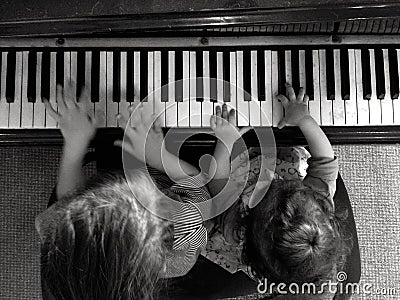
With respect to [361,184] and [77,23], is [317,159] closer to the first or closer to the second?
[361,184]

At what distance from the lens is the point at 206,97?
1167 mm

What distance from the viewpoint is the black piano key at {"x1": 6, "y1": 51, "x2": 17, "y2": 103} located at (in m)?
1.16

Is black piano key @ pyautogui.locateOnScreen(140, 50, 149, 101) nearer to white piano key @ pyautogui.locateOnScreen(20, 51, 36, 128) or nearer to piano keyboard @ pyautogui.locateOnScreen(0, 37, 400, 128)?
piano keyboard @ pyautogui.locateOnScreen(0, 37, 400, 128)

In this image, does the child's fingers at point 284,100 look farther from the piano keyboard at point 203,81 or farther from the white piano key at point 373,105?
the white piano key at point 373,105

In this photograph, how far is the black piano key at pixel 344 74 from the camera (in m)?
1.17

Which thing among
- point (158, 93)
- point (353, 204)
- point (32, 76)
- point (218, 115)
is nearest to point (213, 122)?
point (218, 115)

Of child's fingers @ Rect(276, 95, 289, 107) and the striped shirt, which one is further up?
child's fingers @ Rect(276, 95, 289, 107)

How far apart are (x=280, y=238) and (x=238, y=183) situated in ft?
0.60

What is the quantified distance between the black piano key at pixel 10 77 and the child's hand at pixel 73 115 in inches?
2.5

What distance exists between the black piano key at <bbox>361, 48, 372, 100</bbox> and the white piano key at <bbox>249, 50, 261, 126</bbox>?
205 mm

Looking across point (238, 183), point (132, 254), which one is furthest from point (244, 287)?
point (132, 254)

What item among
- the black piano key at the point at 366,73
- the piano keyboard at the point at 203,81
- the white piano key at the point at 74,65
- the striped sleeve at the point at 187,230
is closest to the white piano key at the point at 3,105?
the piano keyboard at the point at 203,81

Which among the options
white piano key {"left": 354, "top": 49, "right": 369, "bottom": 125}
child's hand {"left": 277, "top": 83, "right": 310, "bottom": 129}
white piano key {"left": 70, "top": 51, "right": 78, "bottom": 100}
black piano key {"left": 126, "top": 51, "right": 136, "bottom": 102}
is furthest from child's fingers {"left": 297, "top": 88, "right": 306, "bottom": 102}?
white piano key {"left": 70, "top": 51, "right": 78, "bottom": 100}

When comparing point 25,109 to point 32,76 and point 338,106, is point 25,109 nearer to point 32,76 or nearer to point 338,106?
point 32,76
